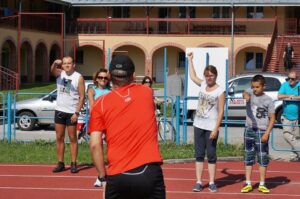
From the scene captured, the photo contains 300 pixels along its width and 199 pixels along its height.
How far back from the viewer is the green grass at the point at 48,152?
42.6 feet

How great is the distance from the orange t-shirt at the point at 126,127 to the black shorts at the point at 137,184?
0.15 feet

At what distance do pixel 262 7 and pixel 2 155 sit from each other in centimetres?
3776

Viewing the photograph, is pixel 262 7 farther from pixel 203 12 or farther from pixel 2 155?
pixel 2 155

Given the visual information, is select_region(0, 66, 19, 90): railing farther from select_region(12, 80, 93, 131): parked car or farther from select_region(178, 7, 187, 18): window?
select_region(178, 7, 187, 18): window

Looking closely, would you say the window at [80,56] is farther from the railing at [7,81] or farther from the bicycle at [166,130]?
the bicycle at [166,130]

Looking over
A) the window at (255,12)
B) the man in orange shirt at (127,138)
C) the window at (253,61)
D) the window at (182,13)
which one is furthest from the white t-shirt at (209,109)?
the window at (182,13)

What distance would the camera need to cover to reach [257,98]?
31.9 ft

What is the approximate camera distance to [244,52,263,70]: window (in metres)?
48.6

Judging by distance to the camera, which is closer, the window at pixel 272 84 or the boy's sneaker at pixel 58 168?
the boy's sneaker at pixel 58 168

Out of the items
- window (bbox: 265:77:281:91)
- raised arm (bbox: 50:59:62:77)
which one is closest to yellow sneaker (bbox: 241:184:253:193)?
raised arm (bbox: 50:59:62:77)

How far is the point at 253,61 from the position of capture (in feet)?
160

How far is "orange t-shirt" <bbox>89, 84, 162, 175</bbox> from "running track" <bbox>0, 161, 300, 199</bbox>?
432 cm

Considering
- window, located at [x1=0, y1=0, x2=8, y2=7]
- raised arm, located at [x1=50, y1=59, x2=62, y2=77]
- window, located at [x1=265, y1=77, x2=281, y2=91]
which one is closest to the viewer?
raised arm, located at [x1=50, y1=59, x2=62, y2=77]

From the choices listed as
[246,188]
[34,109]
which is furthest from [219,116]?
[34,109]
